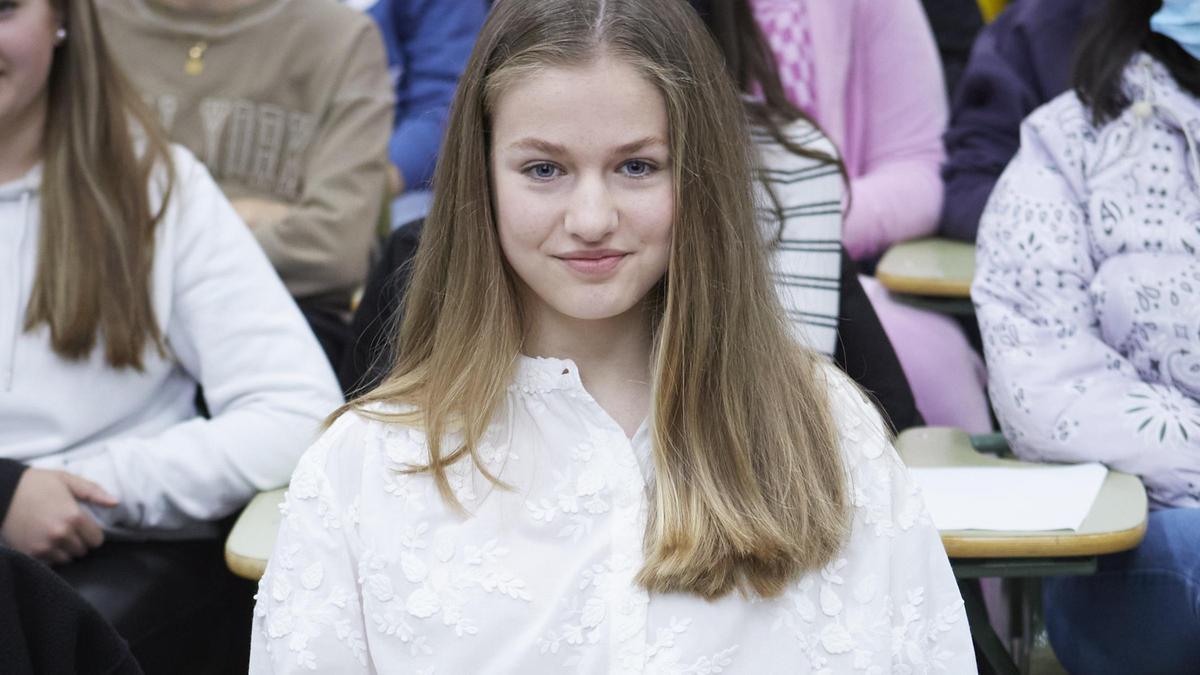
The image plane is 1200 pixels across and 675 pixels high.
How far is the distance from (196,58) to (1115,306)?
1.71 m

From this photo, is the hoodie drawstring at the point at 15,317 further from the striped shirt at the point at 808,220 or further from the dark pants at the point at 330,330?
the striped shirt at the point at 808,220

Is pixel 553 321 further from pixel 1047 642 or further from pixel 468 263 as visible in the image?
pixel 1047 642

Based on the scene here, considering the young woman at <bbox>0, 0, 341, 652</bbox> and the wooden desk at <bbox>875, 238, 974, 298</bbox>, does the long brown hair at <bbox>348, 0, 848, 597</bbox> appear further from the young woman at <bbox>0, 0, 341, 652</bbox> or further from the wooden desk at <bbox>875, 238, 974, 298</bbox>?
the wooden desk at <bbox>875, 238, 974, 298</bbox>

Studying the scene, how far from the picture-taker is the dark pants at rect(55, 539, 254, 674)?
1.81 metres

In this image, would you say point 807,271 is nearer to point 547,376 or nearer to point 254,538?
point 547,376

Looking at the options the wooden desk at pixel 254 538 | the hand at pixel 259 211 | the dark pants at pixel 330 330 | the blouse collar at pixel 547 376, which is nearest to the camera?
the blouse collar at pixel 547 376

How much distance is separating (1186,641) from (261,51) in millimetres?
1892

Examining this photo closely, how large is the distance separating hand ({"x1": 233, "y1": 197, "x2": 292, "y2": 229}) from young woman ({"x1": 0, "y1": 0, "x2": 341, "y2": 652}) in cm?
49

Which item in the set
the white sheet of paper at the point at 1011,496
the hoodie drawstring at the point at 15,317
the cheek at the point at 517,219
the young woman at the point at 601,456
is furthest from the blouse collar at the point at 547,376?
the hoodie drawstring at the point at 15,317

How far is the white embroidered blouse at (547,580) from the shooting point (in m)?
1.34

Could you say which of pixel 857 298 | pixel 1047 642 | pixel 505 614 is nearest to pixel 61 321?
pixel 505 614

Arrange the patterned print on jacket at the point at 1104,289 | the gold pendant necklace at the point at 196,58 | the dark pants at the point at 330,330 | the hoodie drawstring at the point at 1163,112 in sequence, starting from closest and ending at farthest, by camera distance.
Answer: the patterned print on jacket at the point at 1104,289 → the hoodie drawstring at the point at 1163,112 → the dark pants at the point at 330,330 → the gold pendant necklace at the point at 196,58

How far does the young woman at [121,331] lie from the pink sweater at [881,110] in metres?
1.10

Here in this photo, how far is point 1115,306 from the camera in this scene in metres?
2.01
